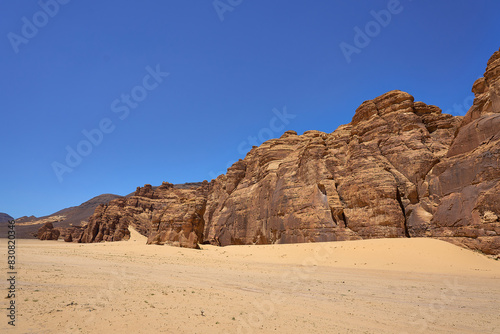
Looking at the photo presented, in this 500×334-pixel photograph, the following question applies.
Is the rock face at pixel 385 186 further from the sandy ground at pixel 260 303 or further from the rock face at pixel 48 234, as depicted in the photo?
the rock face at pixel 48 234

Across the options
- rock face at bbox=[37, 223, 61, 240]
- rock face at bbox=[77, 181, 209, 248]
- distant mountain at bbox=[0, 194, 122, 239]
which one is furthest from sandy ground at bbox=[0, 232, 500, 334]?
distant mountain at bbox=[0, 194, 122, 239]

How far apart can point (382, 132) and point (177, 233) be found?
1052 inches

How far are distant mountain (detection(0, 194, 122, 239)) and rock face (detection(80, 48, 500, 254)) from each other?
81.0 metres

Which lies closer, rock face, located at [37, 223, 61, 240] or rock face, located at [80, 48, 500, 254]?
rock face, located at [80, 48, 500, 254]

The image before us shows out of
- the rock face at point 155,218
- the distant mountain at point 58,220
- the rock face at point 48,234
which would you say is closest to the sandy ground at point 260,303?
the rock face at point 155,218

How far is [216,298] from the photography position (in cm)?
926

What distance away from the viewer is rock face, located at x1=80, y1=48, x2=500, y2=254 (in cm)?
2066

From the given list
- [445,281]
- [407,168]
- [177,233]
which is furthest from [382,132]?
[177,233]

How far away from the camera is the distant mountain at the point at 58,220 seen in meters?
97.6

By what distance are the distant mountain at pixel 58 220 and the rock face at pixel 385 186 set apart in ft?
266

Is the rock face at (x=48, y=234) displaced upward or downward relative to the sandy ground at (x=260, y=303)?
upward

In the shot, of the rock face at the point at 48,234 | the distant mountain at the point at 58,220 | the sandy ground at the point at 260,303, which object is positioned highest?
the distant mountain at the point at 58,220

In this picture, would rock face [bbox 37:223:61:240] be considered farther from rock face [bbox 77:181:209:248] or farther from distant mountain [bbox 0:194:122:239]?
rock face [bbox 77:181:209:248]

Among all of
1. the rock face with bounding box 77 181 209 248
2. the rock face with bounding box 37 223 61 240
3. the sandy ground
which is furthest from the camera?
the rock face with bounding box 37 223 61 240
